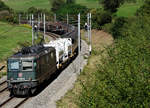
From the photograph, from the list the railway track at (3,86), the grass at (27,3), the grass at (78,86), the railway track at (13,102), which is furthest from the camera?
the grass at (27,3)

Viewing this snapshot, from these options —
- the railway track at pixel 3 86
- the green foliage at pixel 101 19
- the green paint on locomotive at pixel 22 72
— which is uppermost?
the green foliage at pixel 101 19

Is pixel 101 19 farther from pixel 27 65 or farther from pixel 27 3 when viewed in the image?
pixel 27 3

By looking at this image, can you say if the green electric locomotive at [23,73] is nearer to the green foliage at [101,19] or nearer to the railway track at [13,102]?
the railway track at [13,102]

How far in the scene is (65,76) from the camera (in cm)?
2905

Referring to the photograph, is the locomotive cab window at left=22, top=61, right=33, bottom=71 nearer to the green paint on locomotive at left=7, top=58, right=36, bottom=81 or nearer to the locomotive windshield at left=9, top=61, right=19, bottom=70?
the green paint on locomotive at left=7, top=58, right=36, bottom=81

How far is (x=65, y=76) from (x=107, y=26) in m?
44.6

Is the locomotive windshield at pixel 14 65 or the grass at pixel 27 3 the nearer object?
the locomotive windshield at pixel 14 65

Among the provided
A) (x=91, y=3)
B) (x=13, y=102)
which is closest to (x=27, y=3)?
(x=91, y=3)

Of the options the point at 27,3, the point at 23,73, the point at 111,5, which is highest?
the point at 27,3

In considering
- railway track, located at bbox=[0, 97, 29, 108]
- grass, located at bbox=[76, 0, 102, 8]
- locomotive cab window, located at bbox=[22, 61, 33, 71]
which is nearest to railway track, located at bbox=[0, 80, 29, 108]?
railway track, located at bbox=[0, 97, 29, 108]

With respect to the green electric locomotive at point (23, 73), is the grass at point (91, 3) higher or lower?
higher

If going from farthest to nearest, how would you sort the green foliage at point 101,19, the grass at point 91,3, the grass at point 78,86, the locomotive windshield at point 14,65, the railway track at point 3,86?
1. the grass at point 91,3
2. the green foliage at point 101,19
3. the railway track at point 3,86
4. the locomotive windshield at point 14,65
5. the grass at point 78,86

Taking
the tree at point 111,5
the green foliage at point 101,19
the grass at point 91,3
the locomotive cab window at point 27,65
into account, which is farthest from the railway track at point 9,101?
the grass at point 91,3

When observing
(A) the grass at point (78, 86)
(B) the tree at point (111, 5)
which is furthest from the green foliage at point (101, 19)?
(A) the grass at point (78, 86)
